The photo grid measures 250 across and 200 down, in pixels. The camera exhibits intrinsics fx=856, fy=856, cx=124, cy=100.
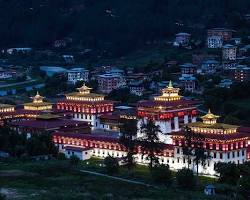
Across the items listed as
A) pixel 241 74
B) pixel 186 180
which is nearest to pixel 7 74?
pixel 241 74

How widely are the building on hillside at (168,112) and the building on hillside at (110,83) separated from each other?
94.0 ft

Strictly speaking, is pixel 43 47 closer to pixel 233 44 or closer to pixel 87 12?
pixel 87 12

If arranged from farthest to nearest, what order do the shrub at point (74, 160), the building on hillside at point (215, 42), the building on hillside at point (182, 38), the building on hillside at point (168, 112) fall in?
the building on hillside at point (182, 38)
the building on hillside at point (215, 42)
the building on hillside at point (168, 112)
the shrub at point (74, 160)

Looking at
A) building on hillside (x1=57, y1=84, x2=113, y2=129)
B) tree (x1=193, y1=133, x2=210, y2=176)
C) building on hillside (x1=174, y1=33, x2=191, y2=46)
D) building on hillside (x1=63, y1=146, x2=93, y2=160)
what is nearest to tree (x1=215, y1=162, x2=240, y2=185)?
tree (x1=193, y1=133, x2=210, y2=176)

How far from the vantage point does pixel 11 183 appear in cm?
5200

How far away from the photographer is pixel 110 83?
103 meters

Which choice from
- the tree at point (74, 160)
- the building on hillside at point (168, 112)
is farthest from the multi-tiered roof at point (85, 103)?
the tree at point (74, 160)

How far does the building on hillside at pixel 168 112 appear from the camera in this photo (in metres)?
71.4

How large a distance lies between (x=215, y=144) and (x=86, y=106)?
22201mm

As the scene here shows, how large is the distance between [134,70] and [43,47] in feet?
164

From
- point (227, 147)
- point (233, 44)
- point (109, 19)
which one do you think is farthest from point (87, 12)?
point (227, 147)

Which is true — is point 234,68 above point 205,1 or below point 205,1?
below

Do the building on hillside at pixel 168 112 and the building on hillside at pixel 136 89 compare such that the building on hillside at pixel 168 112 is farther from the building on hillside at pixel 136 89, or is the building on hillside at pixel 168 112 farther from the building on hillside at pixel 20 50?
the building on hillside at pixel 20 50

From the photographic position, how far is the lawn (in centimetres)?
4769
